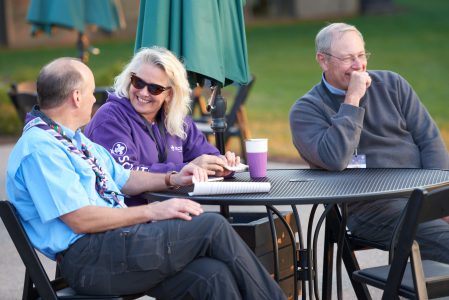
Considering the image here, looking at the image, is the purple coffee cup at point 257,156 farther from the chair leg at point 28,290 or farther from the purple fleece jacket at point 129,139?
the chair leg at point 28,290

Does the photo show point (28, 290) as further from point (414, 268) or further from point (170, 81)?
point (414, 268)

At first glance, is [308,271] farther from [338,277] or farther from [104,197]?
[104,197]

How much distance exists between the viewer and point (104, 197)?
4.04m

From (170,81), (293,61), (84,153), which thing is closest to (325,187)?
(170,81)

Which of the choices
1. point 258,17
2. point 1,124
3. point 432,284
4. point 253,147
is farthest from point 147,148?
point 258,17

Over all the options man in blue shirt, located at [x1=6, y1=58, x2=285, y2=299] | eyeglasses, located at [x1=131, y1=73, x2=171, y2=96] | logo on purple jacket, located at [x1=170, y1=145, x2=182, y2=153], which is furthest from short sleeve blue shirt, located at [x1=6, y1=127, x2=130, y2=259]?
logo on purple jacket, located at [x1=170, y1=145, x2=182, y2=153]

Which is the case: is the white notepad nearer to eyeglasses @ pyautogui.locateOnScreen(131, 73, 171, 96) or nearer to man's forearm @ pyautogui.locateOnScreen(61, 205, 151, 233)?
man's forearm @ pyautogui.locateOnScreen(61, 205, 151, 233)

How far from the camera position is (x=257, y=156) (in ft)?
14.7

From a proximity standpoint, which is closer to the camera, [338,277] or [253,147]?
[253,147]

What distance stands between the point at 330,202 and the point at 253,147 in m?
0.58

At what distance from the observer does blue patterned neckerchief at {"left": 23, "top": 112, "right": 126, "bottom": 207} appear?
3.83m

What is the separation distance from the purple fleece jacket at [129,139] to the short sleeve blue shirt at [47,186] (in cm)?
65

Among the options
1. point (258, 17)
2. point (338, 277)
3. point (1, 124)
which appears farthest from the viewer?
point (258, 17)

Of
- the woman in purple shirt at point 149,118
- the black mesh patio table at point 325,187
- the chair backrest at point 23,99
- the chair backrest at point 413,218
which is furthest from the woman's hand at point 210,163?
the chair backrest at point 23,99
